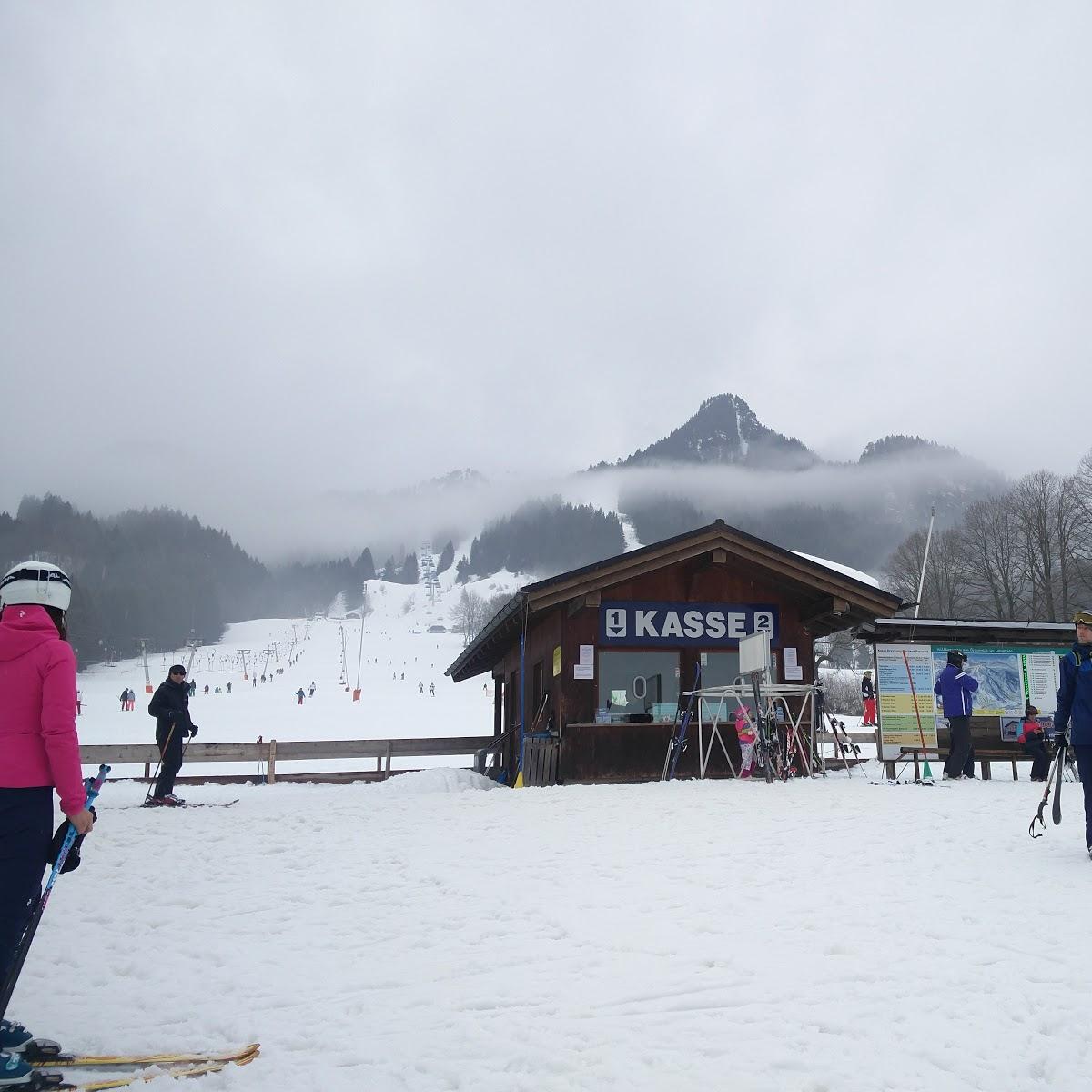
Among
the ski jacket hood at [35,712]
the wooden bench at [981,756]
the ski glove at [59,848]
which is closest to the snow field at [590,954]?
the ski glove at [59,848]

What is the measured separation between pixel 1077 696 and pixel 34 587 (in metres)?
7.71

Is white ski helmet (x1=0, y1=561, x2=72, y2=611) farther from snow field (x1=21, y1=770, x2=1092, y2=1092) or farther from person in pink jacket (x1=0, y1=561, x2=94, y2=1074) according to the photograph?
snow field (x1=21, y1=770, x2=1092, y2=1092)

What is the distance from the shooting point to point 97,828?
32.0ft

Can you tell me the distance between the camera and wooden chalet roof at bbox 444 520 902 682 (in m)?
14.3

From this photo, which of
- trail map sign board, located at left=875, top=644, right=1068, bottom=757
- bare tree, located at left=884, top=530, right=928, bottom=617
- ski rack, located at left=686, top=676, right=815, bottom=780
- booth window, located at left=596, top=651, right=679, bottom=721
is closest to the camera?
ski rack, located at left=686, top=676, right=815, bottom=780

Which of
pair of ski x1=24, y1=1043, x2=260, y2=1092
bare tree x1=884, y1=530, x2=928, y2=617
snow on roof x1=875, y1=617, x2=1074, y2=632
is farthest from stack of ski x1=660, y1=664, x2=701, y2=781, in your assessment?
bare tree x1=884, y1=530, x2=928, y2=617

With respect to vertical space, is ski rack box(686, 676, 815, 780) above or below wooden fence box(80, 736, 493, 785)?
above

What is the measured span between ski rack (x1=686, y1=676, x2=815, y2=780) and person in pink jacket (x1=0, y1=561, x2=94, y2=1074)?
1045cm

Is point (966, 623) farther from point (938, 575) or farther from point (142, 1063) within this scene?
point (938, 575)

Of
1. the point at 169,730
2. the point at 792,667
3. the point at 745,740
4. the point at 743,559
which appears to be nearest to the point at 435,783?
the point at 169,730

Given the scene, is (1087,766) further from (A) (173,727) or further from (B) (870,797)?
(A) (173,727)

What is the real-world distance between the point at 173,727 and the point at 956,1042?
1142 centimetres

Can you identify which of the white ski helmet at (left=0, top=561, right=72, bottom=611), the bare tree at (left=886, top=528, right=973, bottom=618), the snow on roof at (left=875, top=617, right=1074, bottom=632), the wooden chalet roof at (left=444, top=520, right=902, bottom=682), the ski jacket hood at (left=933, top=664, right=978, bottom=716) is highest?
the bare tree at (left=886, top=528, right=973, bottom=618)

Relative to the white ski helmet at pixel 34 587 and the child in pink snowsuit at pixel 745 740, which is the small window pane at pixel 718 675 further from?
the white ski helmet at pixel 34 587
